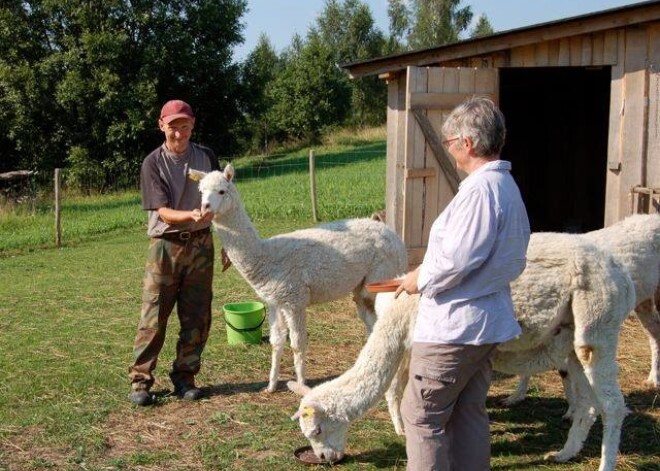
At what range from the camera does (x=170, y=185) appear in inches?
209

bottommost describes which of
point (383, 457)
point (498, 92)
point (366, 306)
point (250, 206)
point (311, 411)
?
point (383, 457)

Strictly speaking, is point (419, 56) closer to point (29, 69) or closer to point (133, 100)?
point (133, 100)

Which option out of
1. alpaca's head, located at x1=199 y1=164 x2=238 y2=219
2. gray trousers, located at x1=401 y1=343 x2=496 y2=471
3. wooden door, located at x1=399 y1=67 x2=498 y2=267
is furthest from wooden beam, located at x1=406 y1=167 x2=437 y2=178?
gray trousers, located at x1=401 y1=343 x2=496 y2=471

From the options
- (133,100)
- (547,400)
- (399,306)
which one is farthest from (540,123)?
(133,100)

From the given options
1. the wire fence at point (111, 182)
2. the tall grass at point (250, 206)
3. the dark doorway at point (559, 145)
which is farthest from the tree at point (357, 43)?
the dark doorway at point (559, 145)

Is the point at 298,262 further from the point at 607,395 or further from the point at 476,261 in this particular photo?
the point at 476,261

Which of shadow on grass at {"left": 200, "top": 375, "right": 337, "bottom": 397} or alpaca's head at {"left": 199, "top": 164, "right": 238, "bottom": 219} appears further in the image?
shadow on grass at {"left": 200, "top": 375, "right": 337, "bottom": 397}

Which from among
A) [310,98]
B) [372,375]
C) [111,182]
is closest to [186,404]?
[372,375]

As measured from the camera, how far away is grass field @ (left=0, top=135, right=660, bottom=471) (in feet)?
14.9

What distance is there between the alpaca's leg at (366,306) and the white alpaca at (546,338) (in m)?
2.05

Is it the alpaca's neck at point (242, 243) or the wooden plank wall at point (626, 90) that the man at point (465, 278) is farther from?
the wooden plank wall at point (626, 90)

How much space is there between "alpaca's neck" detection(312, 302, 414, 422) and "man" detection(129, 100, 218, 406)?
5.53ft

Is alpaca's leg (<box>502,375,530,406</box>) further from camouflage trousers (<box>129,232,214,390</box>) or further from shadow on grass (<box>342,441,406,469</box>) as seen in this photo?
camouflage trousers (<box>129,232,214,390</box>)

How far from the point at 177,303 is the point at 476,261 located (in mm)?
3128
